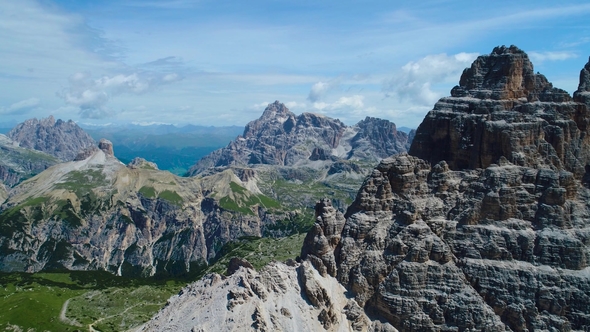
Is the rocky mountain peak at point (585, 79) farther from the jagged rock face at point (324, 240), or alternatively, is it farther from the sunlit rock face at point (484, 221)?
the jagged rock face at point (324, 240)

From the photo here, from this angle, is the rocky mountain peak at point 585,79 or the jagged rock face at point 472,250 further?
the rocky mountain peak at point 585,79

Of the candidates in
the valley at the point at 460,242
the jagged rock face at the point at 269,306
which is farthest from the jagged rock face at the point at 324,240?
the jagged rock face at the point at 269,306

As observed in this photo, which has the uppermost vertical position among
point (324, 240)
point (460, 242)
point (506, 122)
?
point (506, 122)

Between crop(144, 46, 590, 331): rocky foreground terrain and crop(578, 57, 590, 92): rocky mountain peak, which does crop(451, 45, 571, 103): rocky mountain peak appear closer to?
crop(144, 46, 590, 331): rocky foreground terrain

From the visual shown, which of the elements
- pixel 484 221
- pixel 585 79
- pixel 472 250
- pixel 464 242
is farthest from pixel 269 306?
pixel 585 79

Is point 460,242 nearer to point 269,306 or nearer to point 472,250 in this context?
point 472,250

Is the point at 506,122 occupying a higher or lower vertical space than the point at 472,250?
higher
